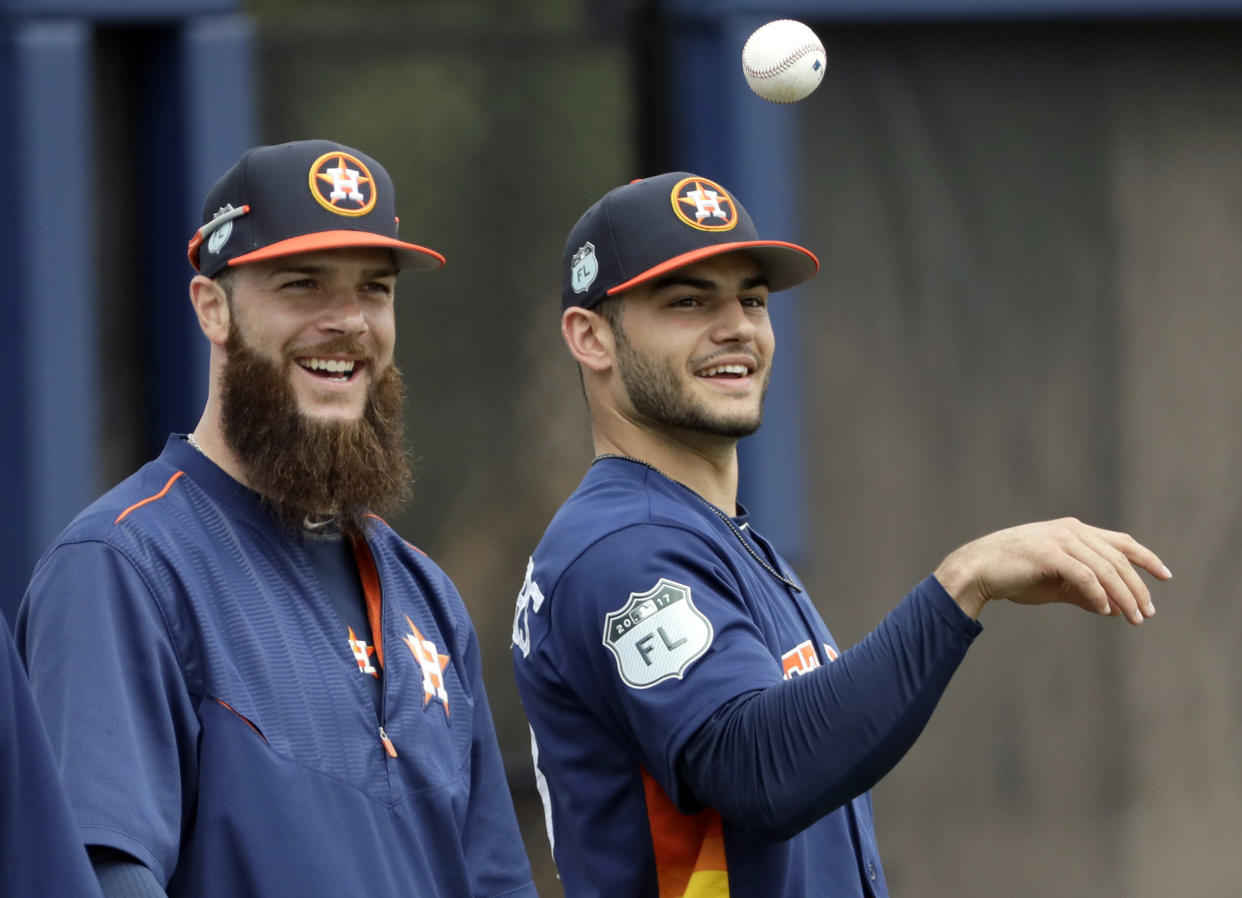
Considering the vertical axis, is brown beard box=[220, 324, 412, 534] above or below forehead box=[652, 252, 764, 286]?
below

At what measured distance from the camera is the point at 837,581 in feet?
18.5

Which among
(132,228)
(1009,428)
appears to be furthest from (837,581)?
(132,228)

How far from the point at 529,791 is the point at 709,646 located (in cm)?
283

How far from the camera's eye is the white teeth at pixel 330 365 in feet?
9.29

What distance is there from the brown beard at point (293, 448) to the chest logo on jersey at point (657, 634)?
462 millimetres

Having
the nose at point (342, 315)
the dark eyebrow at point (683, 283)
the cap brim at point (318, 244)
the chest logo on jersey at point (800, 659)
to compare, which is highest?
the cap brim at point (318, 244)

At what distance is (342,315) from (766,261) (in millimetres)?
853

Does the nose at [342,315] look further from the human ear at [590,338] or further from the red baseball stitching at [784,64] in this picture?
the red baseball stitching at [784,64]

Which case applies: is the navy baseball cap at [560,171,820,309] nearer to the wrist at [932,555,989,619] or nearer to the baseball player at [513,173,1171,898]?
the baseball player at [513,173,1171,898]

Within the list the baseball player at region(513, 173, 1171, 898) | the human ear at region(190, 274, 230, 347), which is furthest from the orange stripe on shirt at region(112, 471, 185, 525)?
the baseball player at region(513, 173, 1171, 898)

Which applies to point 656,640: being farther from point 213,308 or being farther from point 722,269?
point 213,308

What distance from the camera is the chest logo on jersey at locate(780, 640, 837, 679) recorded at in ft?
9.50

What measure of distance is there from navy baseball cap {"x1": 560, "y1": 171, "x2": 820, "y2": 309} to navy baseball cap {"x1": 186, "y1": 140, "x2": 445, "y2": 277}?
15.4 inches

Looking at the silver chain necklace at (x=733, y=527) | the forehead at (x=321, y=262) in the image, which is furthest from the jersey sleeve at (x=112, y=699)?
the silver chain necklace at (x=733, y=527)
